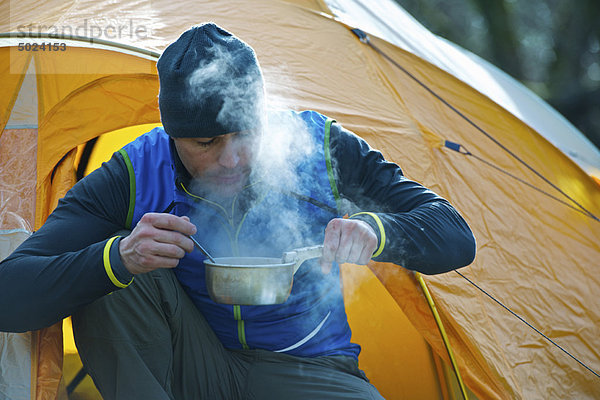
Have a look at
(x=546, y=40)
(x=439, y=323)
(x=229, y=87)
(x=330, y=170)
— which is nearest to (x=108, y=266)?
(x=229, y=87)

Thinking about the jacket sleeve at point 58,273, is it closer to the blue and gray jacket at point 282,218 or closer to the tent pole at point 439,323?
the blue and gray jacket at point 282,218

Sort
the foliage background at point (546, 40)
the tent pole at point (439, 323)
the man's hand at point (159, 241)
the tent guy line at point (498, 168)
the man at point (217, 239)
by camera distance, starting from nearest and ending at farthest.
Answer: the man's hand at point (159, 241) < the man at point (217, 239) < the tent pole at point (439, 323) < the tent guy line at point (498, 168) < the foliage background at point (546, 40)

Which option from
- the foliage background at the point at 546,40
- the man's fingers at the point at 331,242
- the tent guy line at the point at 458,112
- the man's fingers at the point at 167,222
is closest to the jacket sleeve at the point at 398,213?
the man's fingers at the point at 331,242

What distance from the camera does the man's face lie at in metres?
1.44

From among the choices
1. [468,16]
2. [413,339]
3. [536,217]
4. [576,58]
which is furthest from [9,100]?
[468,16]

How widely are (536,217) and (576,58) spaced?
9340 mm

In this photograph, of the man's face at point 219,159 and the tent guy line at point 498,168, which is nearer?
the man's face at point 219,159

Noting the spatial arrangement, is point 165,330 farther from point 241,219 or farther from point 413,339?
point 413,339

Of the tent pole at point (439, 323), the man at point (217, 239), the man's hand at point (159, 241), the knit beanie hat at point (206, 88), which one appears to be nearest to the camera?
the man's hand at point (159, 241)

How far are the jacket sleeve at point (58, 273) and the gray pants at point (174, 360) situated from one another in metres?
0.08

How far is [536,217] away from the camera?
2.31 metres

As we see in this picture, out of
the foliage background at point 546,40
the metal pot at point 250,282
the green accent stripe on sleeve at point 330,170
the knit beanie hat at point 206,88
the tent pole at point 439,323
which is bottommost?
the foliage background at point 546,40

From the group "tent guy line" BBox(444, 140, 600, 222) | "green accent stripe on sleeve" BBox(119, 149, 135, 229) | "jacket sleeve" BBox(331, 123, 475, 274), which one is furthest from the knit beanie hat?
"tent guy line" BBox(444, 140, 600, 222)

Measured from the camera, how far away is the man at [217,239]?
1272 mm
